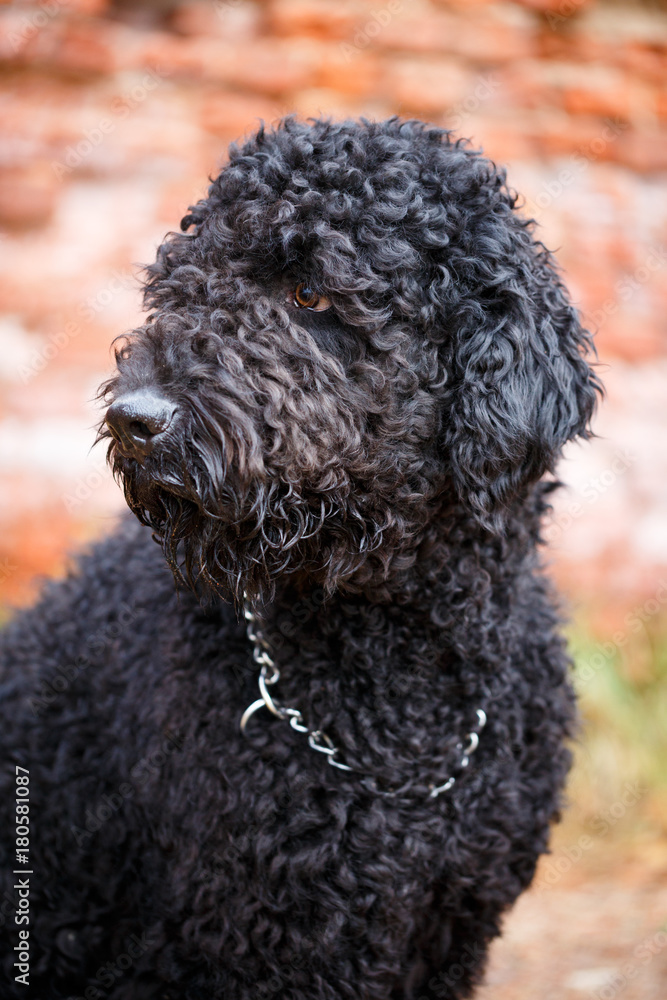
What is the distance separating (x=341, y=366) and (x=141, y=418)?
48 cm

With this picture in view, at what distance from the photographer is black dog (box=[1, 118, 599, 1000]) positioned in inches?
80.0

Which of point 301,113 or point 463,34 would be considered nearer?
point 301,113

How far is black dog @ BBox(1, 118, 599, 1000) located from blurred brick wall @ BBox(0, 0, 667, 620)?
2680mm

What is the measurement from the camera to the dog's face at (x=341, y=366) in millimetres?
1961

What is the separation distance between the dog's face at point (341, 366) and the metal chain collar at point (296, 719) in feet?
0.80

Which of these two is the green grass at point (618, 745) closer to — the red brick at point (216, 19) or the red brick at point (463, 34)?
the red brick at point (463, 34)

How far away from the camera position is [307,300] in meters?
2.10

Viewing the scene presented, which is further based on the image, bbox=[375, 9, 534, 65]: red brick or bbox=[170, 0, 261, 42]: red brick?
bbox=[375, 9, 534, 65]: red brick

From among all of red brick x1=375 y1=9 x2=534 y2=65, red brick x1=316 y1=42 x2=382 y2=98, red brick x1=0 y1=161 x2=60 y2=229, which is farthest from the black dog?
red brick x1=0 y1=161 x2=60 y2=229

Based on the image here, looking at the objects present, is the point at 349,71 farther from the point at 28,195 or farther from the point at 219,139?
the point at 28,195

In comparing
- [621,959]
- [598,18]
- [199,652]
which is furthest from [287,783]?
[598,18]

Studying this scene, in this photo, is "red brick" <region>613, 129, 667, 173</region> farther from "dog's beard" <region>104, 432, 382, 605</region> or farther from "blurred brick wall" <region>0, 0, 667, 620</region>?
"dog's beard" <region>104, 432, 382, 605</region>

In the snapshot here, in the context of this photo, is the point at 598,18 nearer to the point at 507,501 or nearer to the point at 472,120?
the point at 472,120

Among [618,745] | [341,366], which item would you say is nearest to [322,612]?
[341,366]
